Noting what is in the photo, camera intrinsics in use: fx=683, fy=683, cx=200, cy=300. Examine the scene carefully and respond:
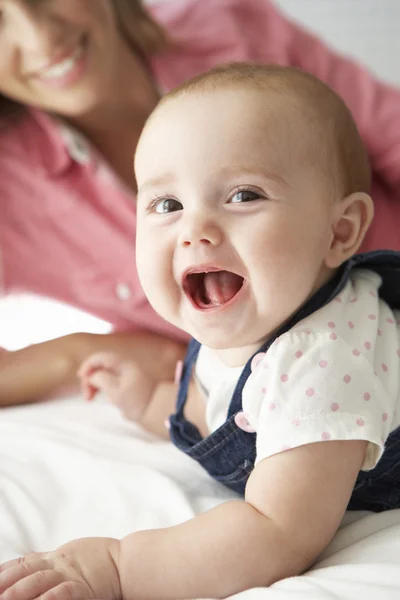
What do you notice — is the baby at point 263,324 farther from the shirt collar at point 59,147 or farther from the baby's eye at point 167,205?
the shirt collar at point 59,147

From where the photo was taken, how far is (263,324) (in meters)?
0.77

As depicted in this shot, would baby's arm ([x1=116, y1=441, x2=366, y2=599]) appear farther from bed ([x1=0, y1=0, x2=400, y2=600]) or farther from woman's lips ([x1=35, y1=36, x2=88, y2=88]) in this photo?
woman's lips ([x1=35, y1=36, x2=88, y2=88])

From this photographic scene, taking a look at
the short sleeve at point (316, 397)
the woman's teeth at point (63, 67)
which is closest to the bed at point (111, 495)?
the short sleeve at point (316, 397)

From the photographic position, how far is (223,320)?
76 centimetres

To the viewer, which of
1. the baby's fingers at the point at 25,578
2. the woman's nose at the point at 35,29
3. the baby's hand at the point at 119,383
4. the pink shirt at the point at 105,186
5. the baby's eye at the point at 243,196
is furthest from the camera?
the pink shirt at the point at 105,186

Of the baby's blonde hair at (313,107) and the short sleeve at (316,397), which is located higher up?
the baby's blonde hair at (313,107)

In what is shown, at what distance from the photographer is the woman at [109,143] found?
1.30m

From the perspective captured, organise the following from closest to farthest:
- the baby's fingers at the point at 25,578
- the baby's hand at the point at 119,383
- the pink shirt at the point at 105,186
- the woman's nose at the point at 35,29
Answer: the baby's fingers at the point at 25,578 < the baby's hand at the point at 119,383 < the woman's nose at the point at 35,29 < the pink shirt at the point at 105,186

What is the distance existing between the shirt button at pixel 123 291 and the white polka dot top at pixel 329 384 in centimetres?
66

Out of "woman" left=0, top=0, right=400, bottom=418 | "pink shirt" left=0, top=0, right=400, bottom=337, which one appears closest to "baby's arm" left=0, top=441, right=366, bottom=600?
"woman" left=0, top=0, right=400, bottom=418

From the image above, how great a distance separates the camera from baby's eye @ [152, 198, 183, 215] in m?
0.80

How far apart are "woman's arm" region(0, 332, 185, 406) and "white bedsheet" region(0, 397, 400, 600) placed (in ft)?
0.24

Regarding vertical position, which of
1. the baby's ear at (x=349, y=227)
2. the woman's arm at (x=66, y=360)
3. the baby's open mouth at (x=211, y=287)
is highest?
the baby's ear at (x=349, y=227)

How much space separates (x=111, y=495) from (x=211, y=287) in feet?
1.05
